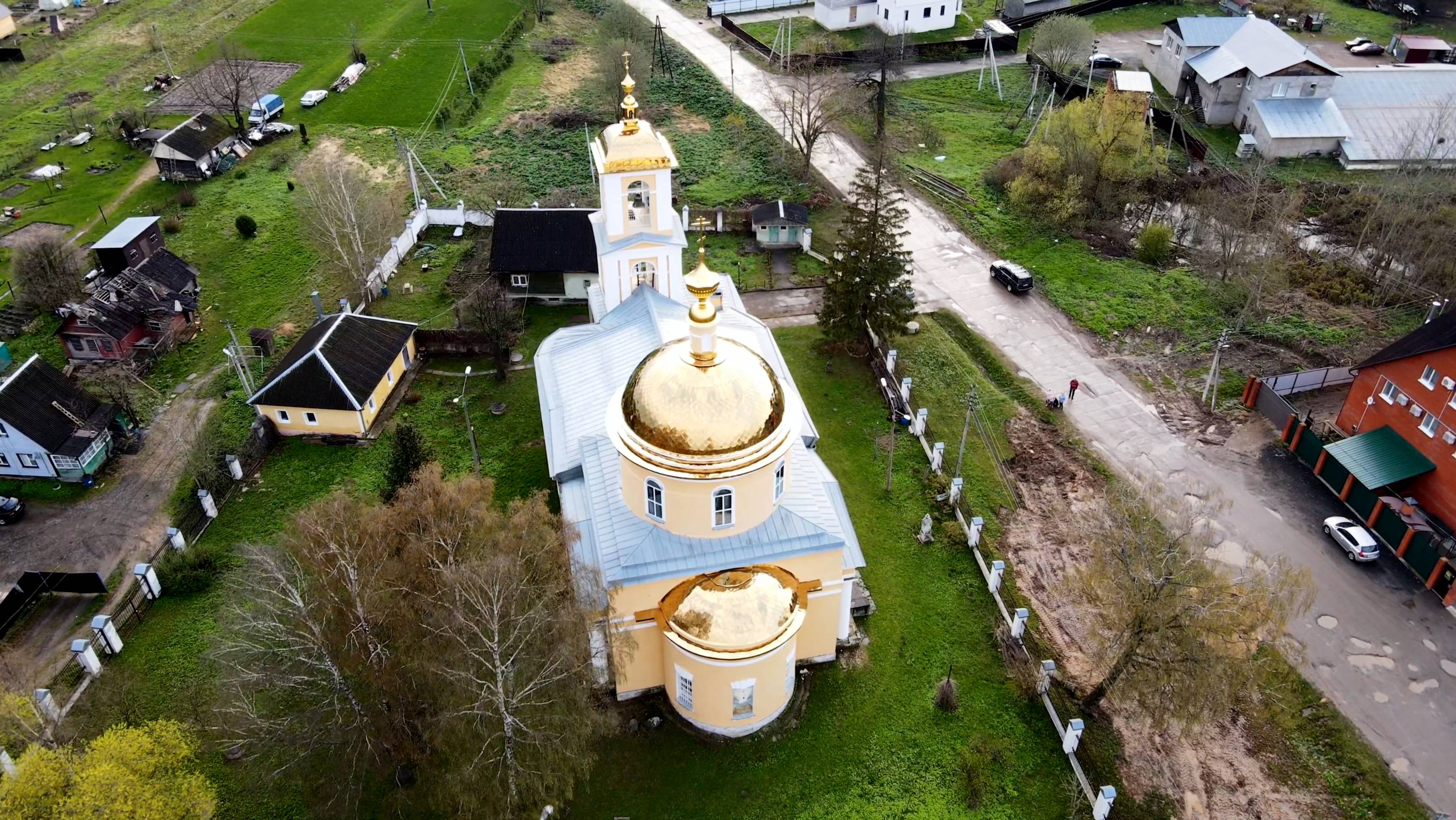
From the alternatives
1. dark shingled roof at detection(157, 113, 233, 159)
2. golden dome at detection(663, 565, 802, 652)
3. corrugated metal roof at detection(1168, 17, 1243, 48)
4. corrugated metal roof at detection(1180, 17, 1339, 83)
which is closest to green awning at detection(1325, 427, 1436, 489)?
golden dome at detection(663, 565, 802, 652)

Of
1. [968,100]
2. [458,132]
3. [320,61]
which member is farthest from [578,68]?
[968,100]

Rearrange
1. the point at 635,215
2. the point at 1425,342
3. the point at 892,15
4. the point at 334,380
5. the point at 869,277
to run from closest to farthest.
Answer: the point at 1425,342 < the point at 635,215 < the point at 334,380 < the point at 869,277 < the point at 892,15

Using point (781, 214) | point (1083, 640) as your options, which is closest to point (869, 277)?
point (781, 214)

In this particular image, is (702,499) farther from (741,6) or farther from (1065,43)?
(741,6)

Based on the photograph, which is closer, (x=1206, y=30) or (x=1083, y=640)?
(x=1083, y=640)

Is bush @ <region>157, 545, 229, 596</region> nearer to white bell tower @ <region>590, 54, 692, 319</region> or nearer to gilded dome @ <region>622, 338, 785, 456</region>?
white bell tower @ <region>590, 54, 692, 319</region>

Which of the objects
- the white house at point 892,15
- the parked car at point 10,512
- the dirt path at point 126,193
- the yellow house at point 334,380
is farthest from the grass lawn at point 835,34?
the parked car at point 10,512
